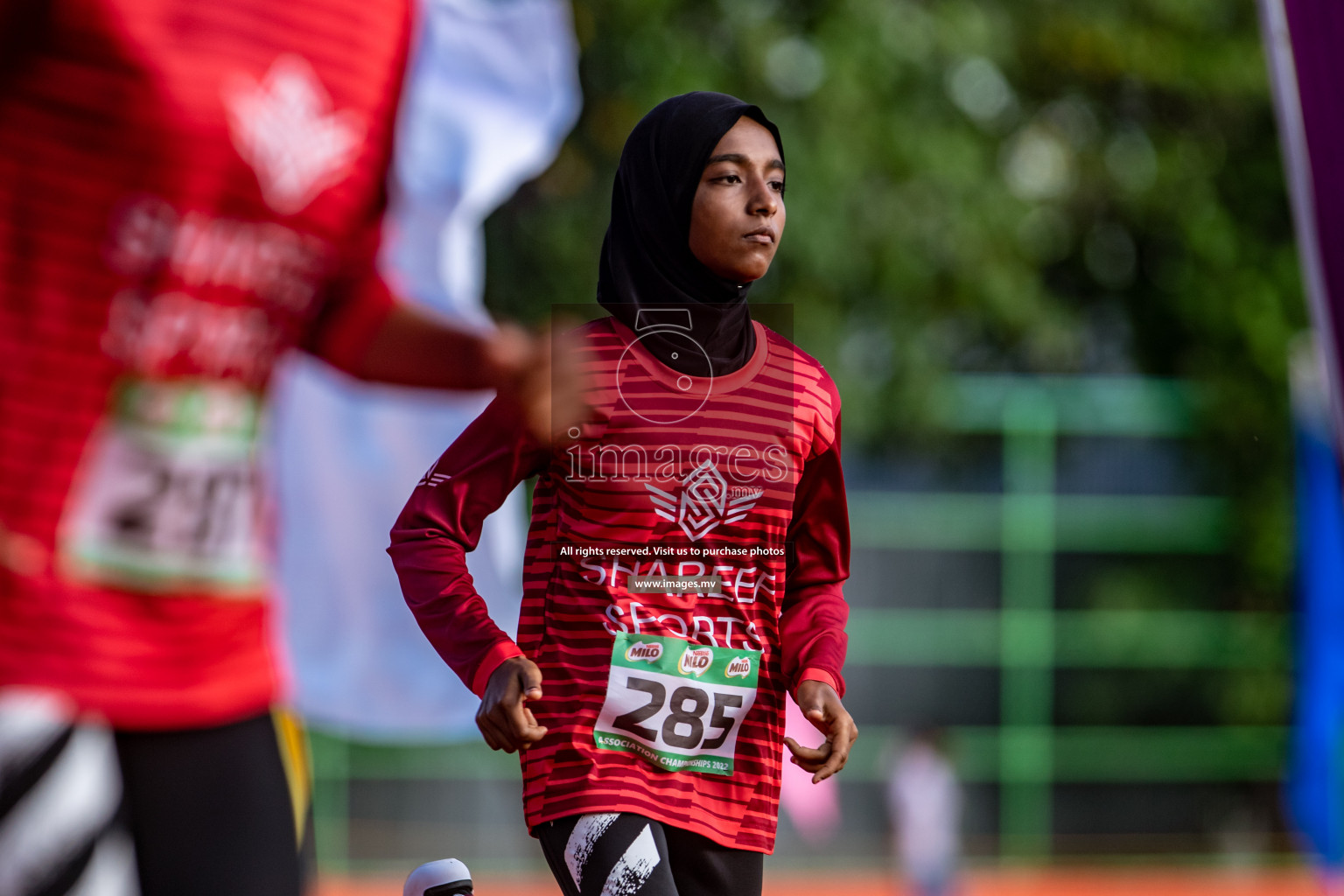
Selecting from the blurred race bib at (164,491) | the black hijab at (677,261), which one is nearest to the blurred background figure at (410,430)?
the black hijab at (677,261)

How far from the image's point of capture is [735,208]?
75.5 inches

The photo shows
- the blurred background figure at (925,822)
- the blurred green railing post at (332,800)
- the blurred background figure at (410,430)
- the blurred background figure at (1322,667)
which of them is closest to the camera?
the blurred background figure at (410,430)

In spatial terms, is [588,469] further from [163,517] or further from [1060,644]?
[1060,644]

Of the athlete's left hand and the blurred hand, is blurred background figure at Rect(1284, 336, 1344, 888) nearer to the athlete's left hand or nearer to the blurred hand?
the athlete's left hand

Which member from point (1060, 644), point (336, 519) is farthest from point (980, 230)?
point (336, 519)

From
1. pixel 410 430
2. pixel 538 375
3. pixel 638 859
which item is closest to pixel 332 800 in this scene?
pixel 410 430

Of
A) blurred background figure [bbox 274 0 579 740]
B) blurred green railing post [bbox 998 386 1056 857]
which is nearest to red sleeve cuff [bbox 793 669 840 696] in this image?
blurred background figure [bbox 274 0 579 740]

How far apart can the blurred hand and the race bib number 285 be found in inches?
16.9

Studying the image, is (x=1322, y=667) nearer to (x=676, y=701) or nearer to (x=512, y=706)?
(x=676, y=701)

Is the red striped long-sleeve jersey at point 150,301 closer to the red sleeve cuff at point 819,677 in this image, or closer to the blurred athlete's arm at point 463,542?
the blurred athlete's arm at point 463,542

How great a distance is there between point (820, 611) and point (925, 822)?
819 centimetres

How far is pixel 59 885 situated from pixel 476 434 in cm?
66

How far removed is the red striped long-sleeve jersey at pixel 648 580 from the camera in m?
1.90

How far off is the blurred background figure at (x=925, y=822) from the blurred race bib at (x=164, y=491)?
27.8ft
